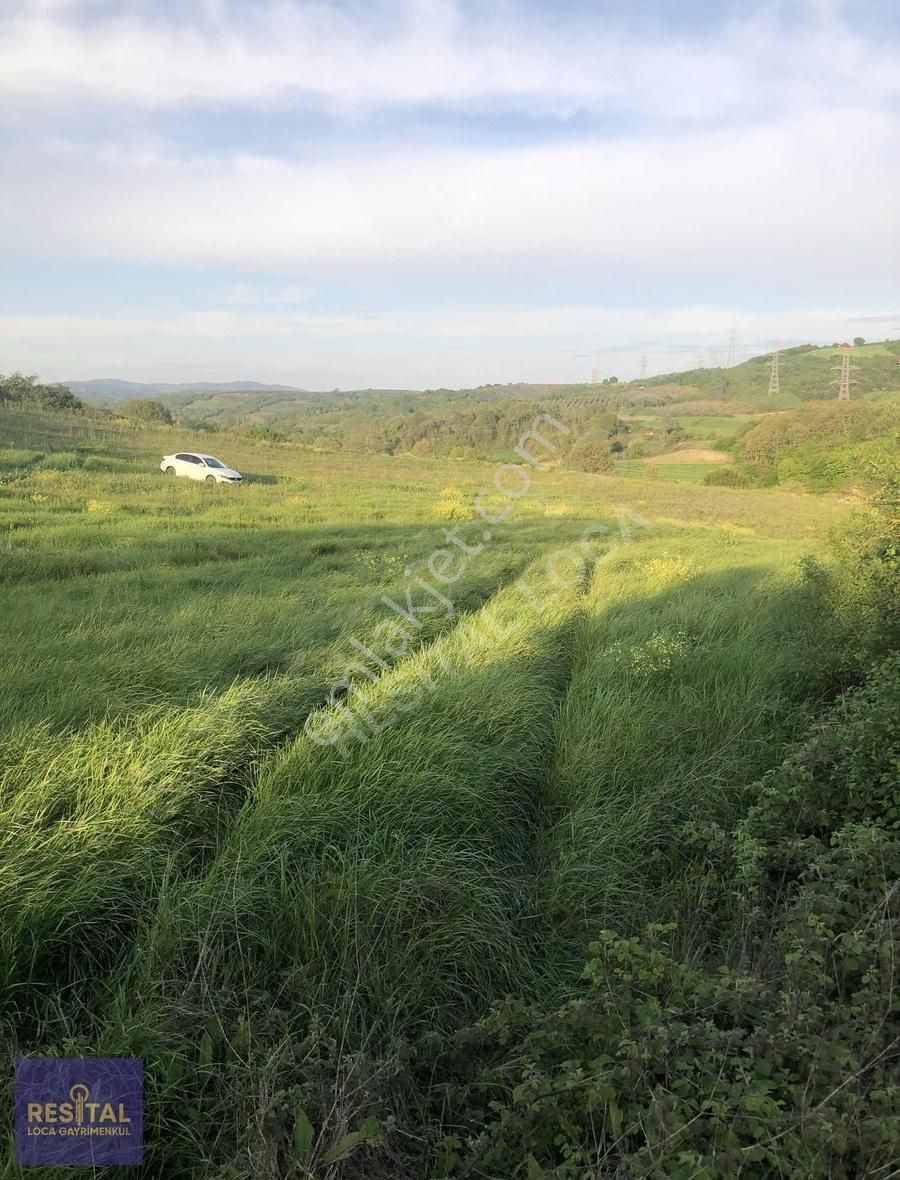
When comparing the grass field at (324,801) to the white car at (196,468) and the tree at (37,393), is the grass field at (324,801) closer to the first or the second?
the white car at (196,468)

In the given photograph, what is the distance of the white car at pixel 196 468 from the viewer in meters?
18.2

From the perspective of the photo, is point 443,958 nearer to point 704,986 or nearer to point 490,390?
point 704,986

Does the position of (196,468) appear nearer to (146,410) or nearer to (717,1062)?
(717,1062)

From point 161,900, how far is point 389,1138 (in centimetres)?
123

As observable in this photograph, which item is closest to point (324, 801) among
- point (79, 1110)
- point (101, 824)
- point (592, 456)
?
point (101, 824)

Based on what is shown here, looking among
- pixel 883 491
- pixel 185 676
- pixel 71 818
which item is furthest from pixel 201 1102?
pixel 883 491

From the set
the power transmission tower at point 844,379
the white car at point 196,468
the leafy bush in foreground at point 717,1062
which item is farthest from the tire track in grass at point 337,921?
the power transmission tower at point 844,379

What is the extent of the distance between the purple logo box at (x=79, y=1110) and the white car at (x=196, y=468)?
17.1 meters

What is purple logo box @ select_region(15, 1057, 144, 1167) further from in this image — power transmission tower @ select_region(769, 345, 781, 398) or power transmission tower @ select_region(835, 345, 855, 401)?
power transmission tower @ select_region(769, 345, 781, 398)

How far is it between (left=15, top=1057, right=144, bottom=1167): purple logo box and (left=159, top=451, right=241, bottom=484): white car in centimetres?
1712

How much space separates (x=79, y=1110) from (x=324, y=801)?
145 centimetres

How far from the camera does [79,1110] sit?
179cm

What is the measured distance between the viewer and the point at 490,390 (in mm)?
87312

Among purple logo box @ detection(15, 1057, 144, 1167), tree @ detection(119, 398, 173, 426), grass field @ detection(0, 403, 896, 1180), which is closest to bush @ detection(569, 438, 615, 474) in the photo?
grass field @ detection(0, 403, 896, 1180)
